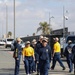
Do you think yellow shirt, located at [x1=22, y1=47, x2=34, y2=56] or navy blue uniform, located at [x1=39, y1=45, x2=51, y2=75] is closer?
navy blue uniform, located at [x1=39, y1=45, x2=51, y2=75]

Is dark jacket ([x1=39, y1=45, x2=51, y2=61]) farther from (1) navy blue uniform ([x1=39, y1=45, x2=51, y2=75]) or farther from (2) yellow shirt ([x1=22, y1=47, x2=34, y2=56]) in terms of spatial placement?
(2) yellow shirt ([x1=22, y1=47, x2=34, y2=56])

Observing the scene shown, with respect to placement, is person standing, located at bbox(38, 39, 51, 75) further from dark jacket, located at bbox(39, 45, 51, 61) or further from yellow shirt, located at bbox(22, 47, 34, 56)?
yellow shirt, located at bbox(22, 47, 34, 56)

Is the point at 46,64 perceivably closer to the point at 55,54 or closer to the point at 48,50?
the point at 48,50

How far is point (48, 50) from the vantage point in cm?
1300

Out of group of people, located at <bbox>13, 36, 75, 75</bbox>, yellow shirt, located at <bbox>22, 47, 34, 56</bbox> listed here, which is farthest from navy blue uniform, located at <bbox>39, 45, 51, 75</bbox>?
yellow shirt, located at <bbox>22, 47, 34, 56</bbox>

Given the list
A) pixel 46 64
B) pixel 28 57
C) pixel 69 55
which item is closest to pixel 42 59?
pixel 46 64

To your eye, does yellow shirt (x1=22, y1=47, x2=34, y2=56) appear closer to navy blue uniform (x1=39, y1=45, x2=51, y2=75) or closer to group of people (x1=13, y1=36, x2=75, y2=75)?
group of people (x1=13, y1=36, x2=75, y2=75)

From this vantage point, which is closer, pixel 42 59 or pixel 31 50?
pixel 42 59

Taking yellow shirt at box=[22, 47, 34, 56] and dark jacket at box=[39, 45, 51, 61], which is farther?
yellow shirt at box=[22, 47, 34, 56]

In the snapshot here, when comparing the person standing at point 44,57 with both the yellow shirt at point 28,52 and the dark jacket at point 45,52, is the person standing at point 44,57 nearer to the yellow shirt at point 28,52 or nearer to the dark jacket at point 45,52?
the dark jacket at point 45,52

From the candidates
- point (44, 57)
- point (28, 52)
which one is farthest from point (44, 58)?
point (28, 52)

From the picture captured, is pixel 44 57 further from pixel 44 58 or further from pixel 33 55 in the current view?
pixel 33 55

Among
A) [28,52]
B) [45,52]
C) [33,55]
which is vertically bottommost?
[33,55]

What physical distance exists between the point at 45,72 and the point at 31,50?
3318 millimetres
